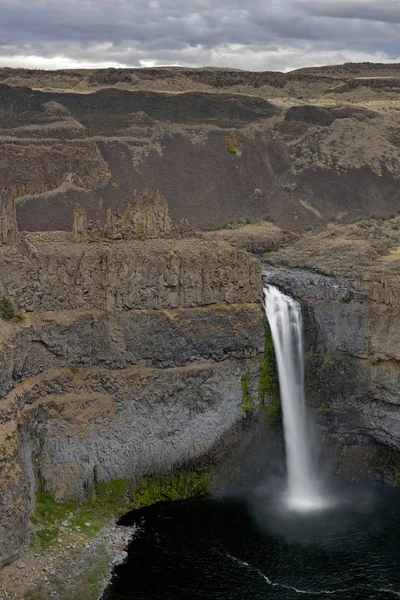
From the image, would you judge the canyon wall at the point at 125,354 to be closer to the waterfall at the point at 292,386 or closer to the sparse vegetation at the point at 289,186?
the waterfall at the point at 292,386

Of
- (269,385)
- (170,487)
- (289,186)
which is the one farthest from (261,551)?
(289,186)

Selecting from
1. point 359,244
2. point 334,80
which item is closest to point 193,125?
point 334,80

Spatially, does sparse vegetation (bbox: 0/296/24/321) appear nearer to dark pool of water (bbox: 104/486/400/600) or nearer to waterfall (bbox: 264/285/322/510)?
dark pool of water (bbox: 104/486/400/600)

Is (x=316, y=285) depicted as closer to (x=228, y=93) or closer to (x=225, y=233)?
(x=225, y=233)

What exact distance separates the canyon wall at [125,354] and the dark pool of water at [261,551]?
3.48 metres

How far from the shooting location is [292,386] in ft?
170

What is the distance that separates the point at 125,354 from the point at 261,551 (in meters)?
12.6

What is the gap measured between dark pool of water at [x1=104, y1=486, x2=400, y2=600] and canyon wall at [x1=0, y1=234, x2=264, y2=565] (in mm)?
3478

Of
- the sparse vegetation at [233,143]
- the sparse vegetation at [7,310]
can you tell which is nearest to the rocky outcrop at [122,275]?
the sparse vegetation at [7,310]

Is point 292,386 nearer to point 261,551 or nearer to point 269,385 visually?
point 269,385

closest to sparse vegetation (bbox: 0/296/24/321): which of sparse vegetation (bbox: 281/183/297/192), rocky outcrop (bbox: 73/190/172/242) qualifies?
rocky outcrop (bbox: 73/190/172/242)

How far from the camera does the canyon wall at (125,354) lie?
150 ft

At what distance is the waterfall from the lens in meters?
51.5

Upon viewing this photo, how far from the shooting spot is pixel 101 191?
7819 centimetres
